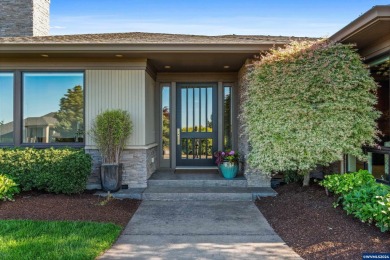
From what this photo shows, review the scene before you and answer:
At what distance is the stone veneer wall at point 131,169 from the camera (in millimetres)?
6613

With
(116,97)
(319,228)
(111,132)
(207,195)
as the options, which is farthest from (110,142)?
(319,228)

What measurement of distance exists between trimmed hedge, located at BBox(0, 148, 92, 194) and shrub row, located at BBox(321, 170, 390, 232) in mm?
4277

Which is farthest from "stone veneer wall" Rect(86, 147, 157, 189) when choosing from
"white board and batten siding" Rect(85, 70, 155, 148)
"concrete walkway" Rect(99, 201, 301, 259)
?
"concrete walkway" Rect(99, 201, 301, 259)

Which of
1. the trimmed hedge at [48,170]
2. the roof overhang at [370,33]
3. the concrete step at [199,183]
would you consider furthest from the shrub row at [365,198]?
the trimmed hedge at [48,170]

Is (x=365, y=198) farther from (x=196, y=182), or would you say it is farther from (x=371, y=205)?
(x=196, y=182)

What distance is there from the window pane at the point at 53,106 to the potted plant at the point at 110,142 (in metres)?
0.72

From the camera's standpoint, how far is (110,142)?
6199 mm

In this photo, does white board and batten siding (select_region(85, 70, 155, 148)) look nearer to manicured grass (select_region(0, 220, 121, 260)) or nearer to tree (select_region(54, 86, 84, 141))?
tree (select_region(54, 86, 84, 141))

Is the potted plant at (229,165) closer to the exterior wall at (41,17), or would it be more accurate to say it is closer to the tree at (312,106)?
the tree at (312,106)

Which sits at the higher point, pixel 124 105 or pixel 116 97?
pixel 116 97

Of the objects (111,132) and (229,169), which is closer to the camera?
(111,132)

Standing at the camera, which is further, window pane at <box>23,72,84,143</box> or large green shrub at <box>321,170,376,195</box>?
window pane at <box>23,72,84,143</box>

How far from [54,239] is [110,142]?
2662 mm

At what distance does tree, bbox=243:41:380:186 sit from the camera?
17.4 feet
